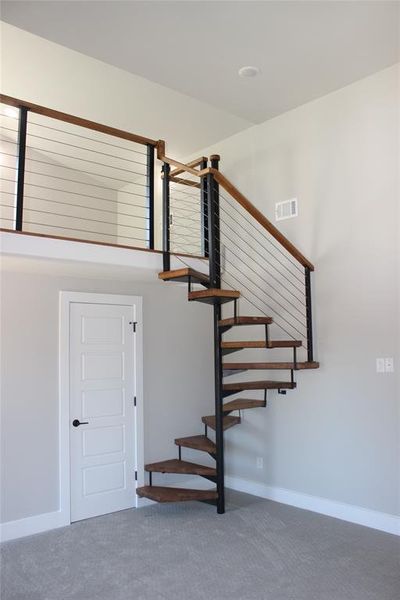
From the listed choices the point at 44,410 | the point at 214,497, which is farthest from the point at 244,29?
the point at 214,497

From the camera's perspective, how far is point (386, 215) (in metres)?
4.19

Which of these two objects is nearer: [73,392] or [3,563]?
[3,563]

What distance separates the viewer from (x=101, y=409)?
4812mm

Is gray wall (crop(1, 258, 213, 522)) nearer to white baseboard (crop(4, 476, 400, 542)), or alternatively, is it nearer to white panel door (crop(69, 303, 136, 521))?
white baseboard (crop(4, 476, 400, 542))

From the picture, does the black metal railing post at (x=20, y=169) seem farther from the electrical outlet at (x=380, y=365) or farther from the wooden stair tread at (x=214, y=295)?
the electrical outlet at (x=380, y=365)

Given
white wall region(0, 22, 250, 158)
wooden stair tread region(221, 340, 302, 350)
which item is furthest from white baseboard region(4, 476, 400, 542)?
white wall region(0, 22, 250, 158)

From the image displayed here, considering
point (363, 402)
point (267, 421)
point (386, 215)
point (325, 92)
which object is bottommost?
point (267, 421)

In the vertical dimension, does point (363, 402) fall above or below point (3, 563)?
above

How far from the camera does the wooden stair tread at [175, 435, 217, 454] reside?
4.80 m

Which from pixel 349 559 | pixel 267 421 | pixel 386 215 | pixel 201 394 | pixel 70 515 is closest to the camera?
pixel 349 559

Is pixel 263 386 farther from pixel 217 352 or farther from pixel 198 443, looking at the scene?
pixel 198 443

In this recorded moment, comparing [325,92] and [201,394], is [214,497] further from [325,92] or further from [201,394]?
[325,92]

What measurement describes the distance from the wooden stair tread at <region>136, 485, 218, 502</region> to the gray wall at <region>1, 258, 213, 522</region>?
0.41 metres

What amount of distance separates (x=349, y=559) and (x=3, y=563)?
99.6 inches
